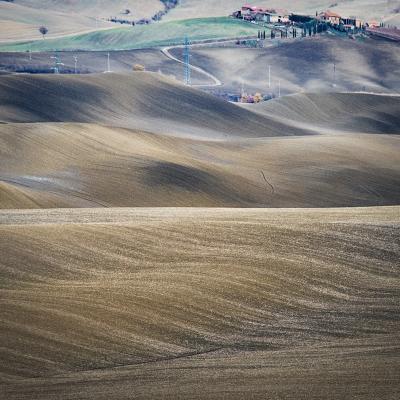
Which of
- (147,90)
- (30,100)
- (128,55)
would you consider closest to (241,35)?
(128,55)

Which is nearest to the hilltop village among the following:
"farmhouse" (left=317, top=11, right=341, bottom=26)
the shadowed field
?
"farmhouse" (left=317, top=11, right=341, bottom=26)

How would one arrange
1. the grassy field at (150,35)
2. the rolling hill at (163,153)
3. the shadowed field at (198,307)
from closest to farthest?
1. the shadowed field at (198,307)
2. the rolling hill at (163,153)
3. the grassy field at (150,35)

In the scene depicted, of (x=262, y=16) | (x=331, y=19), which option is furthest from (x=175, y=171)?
(x=262, y=16)

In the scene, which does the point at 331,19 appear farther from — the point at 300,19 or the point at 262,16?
the point at 262,16

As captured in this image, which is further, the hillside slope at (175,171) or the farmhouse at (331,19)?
the farmhouse at (331,19)

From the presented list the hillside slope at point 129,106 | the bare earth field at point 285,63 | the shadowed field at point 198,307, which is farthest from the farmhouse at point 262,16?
the shadowed field at point 198,307

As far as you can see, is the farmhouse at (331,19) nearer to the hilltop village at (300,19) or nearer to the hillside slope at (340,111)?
the hilltop village at (300,19)

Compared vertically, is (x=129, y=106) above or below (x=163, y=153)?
below

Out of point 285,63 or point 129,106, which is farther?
point 285,63
